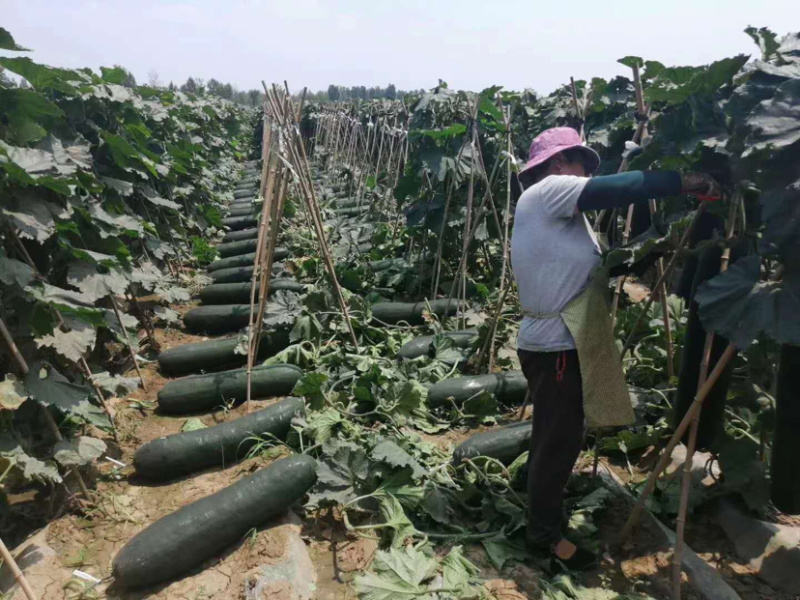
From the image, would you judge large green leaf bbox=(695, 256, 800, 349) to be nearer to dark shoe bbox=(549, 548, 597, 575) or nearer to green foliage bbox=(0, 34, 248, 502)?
dark shoe bbox=(549, 548, 597, 575)

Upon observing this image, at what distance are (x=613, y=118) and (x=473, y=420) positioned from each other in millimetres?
4356

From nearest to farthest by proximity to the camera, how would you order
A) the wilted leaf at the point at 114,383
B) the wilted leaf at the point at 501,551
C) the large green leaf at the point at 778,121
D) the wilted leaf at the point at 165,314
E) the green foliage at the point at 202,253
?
1. the large green leaf at the point at 778,121
2. the wilted leaf at the point at 501,551
3. the wilted leaf at the point at 114,383
4. the wilted leaf at the point at 165,314
5. the green foliage at the point at 202,253

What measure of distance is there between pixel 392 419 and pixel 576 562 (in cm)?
207

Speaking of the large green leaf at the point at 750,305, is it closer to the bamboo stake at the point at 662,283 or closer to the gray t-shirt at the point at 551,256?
the gray t-shirt at the point at 551,256

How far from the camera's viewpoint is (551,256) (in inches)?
125

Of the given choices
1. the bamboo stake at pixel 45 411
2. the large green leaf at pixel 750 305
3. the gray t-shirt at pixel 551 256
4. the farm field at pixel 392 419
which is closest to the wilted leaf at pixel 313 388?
the farm field at pixel 392 419

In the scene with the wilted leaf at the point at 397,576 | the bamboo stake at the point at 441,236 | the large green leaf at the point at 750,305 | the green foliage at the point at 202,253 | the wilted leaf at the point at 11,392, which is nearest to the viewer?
the large green leaf at the point at 750,305

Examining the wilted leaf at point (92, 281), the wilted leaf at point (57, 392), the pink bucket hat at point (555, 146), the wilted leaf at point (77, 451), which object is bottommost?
the wilted leaf at point (77, 451)

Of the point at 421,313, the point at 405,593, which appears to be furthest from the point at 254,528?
the point at 421,313

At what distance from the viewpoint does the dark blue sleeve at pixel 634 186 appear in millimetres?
2848

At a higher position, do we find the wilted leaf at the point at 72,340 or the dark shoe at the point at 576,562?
the wilted leaf at the point at 72,340

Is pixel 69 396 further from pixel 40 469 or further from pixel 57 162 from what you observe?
Answer: pixel 57 162

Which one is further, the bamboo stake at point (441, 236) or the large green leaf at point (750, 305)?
the bamboo stake at point (441, 236)

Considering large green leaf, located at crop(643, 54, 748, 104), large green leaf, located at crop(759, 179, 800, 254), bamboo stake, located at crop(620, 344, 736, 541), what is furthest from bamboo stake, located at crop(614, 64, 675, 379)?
large green leaf, located at crop(759, 179, 800, 254)
